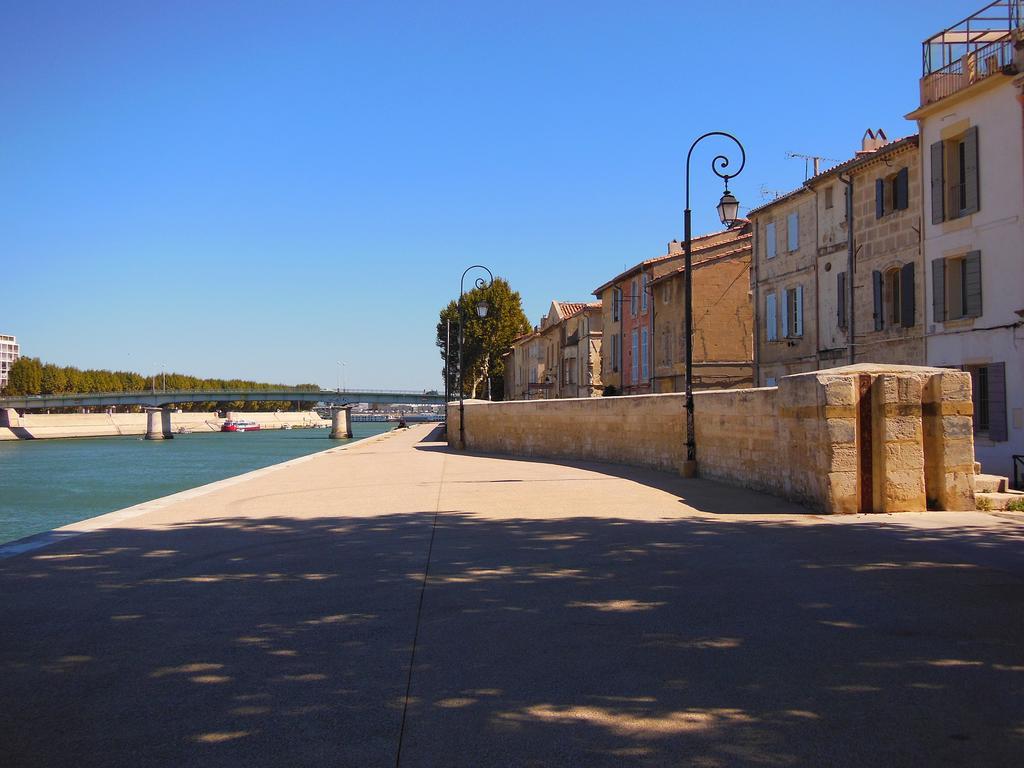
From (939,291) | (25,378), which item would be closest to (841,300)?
(939,291)

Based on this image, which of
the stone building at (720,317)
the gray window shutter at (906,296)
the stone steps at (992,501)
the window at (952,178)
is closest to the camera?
the stone steps at (992,501)

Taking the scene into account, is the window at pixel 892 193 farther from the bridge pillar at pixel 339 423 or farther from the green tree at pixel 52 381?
the green tree at pixel 52 381

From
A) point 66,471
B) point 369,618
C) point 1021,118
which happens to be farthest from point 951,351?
point 66,471

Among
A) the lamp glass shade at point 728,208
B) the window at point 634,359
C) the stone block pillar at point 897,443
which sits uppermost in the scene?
the lamp glass shade at point 728,208

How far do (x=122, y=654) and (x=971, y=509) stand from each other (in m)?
9.35

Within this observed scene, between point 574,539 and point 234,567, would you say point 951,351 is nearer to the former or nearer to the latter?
point 574,539

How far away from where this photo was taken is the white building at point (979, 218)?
18.2m

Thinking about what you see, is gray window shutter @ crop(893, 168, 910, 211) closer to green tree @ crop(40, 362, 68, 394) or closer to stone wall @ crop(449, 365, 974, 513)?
stone wall @ crop(449, 365, 974, 513)

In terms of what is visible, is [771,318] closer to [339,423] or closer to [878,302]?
[878,302]

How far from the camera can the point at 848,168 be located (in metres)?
23.7

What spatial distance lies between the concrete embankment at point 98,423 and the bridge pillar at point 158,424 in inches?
378

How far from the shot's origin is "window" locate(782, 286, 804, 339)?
87.2 ft

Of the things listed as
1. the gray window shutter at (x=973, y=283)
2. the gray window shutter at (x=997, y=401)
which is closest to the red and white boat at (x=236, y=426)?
the gray window shutter at (x=973, y=283)

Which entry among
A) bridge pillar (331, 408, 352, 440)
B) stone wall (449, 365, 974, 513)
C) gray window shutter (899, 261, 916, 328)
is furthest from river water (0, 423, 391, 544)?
bridge pillar (331, 408, 352, 440)
